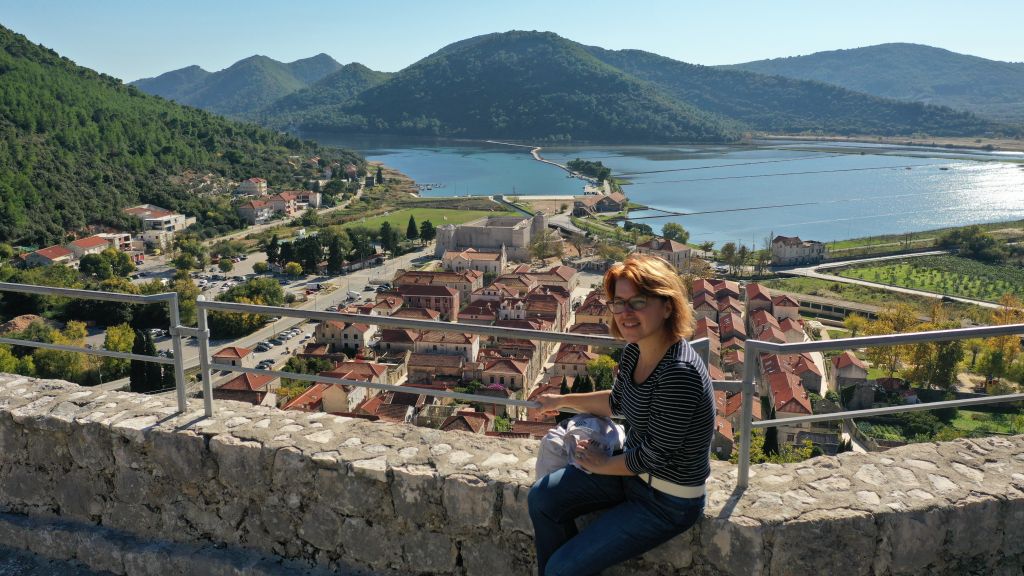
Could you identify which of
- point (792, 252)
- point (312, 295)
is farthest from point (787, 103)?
point (312, 295)

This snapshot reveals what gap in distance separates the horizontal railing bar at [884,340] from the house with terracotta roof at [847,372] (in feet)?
35.8

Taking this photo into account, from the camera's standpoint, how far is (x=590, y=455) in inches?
59.8

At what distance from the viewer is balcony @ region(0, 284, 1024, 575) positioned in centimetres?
161

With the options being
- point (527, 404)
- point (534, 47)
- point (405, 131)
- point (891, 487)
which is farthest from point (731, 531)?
point (534, 47)

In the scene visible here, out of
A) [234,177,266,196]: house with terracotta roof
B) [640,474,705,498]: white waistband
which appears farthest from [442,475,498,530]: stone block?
[234,177,266,196]: house with terracotta roof

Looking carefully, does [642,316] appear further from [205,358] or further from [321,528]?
[205,358]

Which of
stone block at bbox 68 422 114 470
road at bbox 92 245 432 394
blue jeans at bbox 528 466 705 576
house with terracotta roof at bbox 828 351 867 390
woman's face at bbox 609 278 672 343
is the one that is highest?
woman's face at bbox 609 278 672 343

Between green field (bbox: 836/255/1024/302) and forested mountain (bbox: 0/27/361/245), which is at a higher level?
forested mountain (bbox: 0/27/361/245)

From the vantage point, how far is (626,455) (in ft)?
4.83

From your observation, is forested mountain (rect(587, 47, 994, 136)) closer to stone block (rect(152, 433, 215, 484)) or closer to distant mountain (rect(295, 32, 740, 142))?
distant mountain (rect(295, 32, 740, 142))

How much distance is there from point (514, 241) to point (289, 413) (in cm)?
3629

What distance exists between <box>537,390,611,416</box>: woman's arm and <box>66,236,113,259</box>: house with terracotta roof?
34.4 meters

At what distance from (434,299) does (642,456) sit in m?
22.1

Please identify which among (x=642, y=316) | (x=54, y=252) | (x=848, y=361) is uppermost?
(x=642, y=316)
